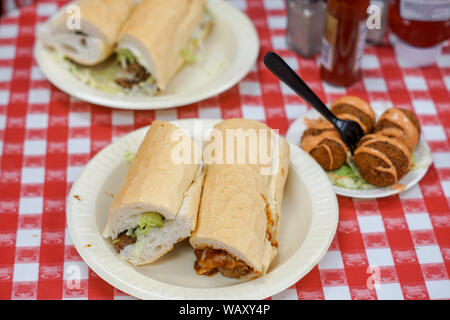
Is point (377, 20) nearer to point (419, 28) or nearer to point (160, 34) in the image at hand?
point (419, 28)

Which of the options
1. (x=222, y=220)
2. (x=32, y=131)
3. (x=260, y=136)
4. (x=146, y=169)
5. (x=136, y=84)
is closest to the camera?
(x=222, y=220)

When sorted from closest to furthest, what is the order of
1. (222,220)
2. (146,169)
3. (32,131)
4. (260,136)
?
(222,220) < (146,169) < (260,136) < (32,131)

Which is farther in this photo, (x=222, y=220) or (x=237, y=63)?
(x=237, y=63)

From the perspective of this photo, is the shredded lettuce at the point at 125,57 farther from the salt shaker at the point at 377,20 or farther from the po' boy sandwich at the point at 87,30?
the salt shaker at the point at 377,20

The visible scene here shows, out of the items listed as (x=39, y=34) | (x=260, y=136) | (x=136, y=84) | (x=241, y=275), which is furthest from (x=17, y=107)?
(x=241, y=275)

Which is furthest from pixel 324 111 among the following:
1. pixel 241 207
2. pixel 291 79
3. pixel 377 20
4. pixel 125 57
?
pixel 125 57

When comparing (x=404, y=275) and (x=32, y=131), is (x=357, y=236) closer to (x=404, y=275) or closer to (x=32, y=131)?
(x=404, y=275)

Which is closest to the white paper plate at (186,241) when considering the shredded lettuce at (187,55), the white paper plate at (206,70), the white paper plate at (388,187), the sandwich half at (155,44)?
the white paper plate at (388,187)
